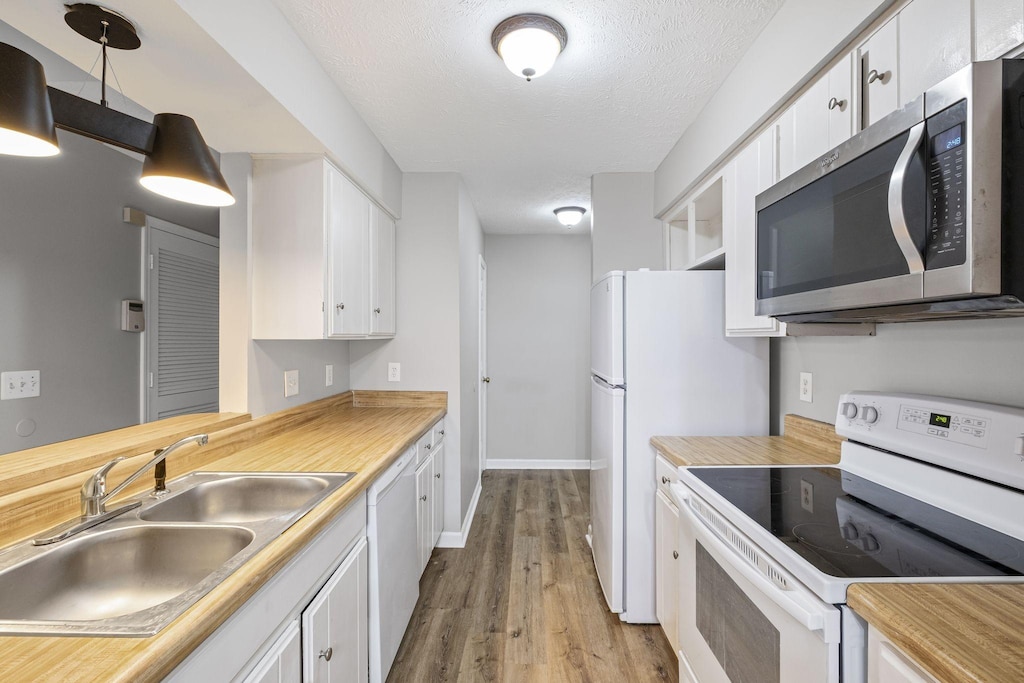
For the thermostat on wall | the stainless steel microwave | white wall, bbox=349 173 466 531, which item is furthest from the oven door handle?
the thermostat on wall

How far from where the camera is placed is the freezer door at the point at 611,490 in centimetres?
223

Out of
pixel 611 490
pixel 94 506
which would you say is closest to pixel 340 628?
pixel 94 506

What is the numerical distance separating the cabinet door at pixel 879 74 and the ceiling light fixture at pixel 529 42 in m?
0.94

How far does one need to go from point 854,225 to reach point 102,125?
1673mm

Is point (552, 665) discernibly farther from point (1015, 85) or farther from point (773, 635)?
point (1015, 85)

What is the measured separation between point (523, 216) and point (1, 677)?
13.3ft

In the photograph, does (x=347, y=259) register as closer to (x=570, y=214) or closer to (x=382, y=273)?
(x=382, y=273)

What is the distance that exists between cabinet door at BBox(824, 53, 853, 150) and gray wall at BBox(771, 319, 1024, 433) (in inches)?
24.2

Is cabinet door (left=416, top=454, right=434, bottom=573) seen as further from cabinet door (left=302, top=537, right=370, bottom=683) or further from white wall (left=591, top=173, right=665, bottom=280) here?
white wall (left=591, top=173, right=665, bottom=280)

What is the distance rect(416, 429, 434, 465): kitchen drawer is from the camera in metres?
2.38

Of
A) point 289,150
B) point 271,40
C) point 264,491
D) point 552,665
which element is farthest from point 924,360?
point 289,150

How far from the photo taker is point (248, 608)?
3.02ft

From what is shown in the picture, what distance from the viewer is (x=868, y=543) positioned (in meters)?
1.04

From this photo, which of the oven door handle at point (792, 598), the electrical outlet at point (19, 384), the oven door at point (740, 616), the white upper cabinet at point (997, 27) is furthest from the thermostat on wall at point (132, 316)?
the white upper cabinet at point (997, 27)
